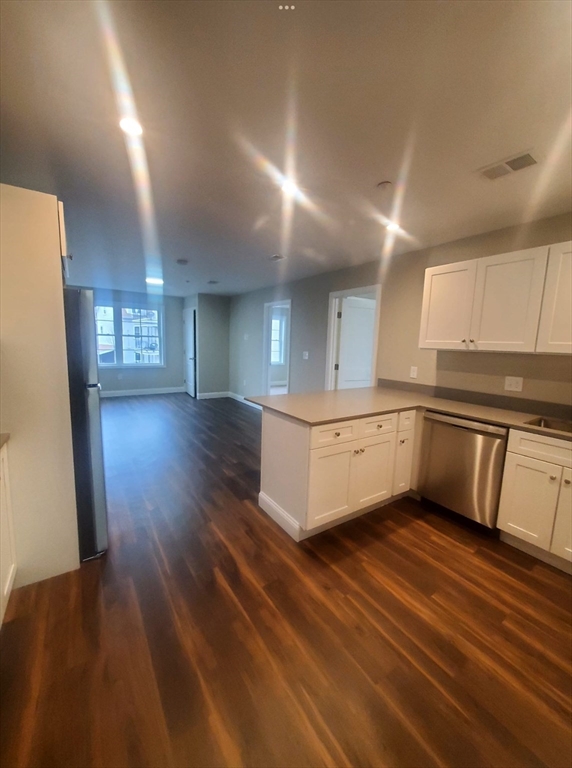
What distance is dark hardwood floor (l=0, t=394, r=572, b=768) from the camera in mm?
1110

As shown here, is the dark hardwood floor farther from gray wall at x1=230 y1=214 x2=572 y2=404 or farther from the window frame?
the window frame

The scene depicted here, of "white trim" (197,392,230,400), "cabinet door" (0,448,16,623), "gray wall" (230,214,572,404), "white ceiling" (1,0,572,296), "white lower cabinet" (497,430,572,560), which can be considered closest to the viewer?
"white ceiling" (1,0,572,296)

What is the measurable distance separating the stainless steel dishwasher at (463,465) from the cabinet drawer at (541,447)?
71mm

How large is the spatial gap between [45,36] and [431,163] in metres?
1.81

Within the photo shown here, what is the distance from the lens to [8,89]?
51.6 inches

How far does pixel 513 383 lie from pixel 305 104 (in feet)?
8.46

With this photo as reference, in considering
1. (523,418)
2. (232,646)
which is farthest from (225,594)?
(523,418)

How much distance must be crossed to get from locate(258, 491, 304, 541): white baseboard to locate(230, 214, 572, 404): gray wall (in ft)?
6.72

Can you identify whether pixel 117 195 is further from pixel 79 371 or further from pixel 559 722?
pixel 559 722

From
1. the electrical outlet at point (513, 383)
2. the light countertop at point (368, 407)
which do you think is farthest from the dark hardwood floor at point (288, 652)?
the electrical outlet at point (513, 383)

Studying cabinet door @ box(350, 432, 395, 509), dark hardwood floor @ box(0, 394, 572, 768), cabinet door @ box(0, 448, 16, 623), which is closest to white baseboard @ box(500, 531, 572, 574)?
dark hardwood floor @ box(0, 394, 572, 768)

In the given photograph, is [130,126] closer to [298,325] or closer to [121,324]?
[298,325]

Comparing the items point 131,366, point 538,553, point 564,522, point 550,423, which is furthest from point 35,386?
point 131,366

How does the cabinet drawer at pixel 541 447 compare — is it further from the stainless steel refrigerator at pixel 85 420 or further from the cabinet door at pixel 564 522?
the stainless steel refrigerator at pixel 85 420
